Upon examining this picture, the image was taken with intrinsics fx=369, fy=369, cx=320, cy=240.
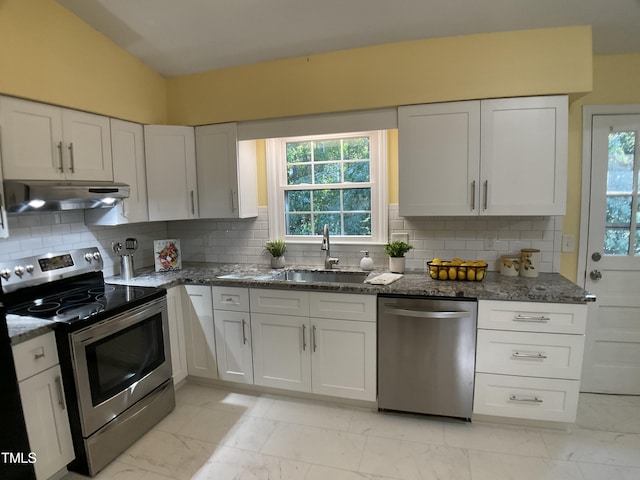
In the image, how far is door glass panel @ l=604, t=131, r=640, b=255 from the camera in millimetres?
2611

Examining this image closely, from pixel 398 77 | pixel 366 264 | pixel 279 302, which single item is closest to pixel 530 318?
pixel 366 264

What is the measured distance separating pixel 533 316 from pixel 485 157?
3.43 ft

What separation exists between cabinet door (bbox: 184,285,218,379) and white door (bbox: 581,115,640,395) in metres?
2.81

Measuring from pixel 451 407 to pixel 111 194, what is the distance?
8.59 feet

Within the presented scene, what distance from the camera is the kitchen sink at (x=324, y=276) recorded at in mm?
2949

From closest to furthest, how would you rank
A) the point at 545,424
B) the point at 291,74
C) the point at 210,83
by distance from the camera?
1. the point at 545,424
2. the point at 291,74
3. the point at 210,83

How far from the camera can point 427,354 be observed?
2.35m

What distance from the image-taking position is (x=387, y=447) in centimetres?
220

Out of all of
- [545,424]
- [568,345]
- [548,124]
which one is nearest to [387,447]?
[545,424]

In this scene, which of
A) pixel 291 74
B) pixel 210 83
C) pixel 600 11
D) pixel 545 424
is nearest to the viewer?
pixel 600 11

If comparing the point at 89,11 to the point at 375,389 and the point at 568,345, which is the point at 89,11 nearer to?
the point at 375,389

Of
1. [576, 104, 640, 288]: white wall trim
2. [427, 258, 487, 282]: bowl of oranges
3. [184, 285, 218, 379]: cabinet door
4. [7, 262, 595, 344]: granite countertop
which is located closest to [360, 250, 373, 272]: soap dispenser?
[7, 262, 595, 344]: granite countertop

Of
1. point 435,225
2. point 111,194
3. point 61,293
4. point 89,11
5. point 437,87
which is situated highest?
point 89,11

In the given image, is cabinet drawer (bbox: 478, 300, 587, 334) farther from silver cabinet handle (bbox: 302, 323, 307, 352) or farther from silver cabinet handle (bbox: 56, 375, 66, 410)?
silver cabinet handle (bbox: 56, 375, 66, 410)
